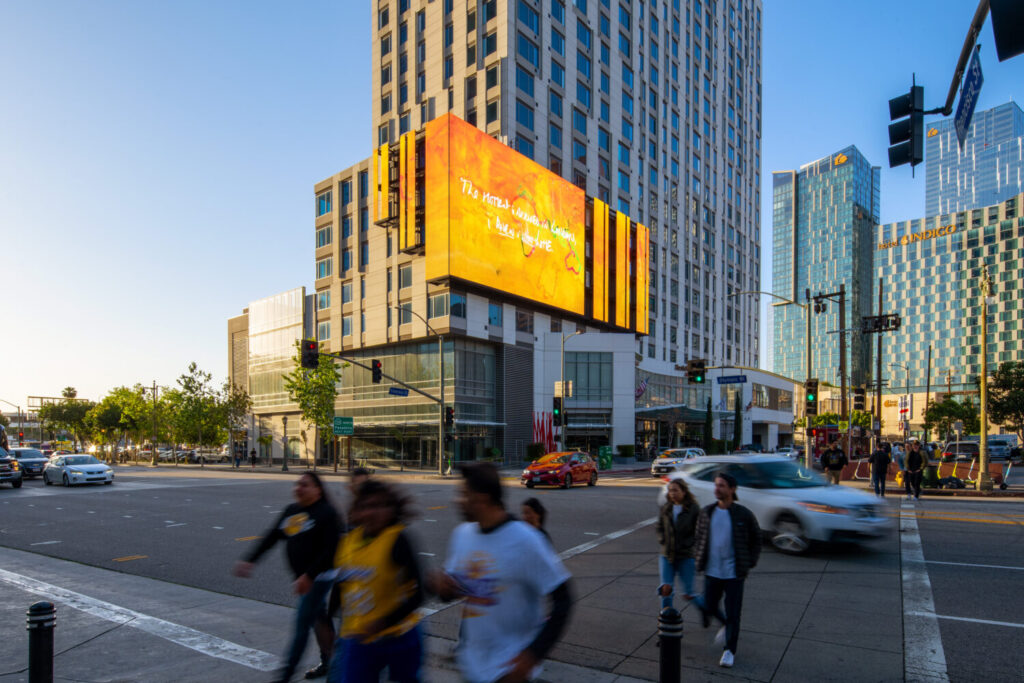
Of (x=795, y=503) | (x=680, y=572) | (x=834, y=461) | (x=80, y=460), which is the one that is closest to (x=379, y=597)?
(x=680, y=572)

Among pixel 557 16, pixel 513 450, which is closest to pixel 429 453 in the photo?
pixel 513 450

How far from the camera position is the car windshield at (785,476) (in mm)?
11172

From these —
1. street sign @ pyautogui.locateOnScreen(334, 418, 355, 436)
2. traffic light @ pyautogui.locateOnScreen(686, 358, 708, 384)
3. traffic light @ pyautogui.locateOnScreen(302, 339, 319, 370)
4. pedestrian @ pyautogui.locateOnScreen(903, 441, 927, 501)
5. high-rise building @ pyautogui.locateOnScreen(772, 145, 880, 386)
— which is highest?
high-rise building @ pyautogui.locateOnScreen(772, 145, 880, 386)

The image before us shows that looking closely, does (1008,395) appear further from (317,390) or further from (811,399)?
(317,390)

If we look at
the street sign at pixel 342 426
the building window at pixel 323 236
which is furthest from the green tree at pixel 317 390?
the building window at pixel 323 236

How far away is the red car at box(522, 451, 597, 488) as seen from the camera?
25266 mm

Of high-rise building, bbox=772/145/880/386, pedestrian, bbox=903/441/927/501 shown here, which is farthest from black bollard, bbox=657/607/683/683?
high-rise building, bbox=772/145/880/386

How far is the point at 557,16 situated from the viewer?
172ft

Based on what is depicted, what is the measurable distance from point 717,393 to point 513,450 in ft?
116

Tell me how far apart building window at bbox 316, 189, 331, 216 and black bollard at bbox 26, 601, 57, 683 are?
55.8 metres

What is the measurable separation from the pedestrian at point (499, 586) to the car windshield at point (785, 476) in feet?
30.3

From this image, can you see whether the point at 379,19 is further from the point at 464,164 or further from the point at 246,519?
the point at 246,519

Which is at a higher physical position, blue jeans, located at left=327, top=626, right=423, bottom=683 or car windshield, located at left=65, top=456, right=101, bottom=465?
blue jeans, located at left=327, top=626, right=423, bottom=683

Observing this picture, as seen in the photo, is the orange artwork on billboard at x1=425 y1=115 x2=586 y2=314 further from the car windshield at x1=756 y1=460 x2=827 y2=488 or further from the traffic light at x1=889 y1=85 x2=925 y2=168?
the traffic light at x1=889 y1=85 x2=925 y2=168
